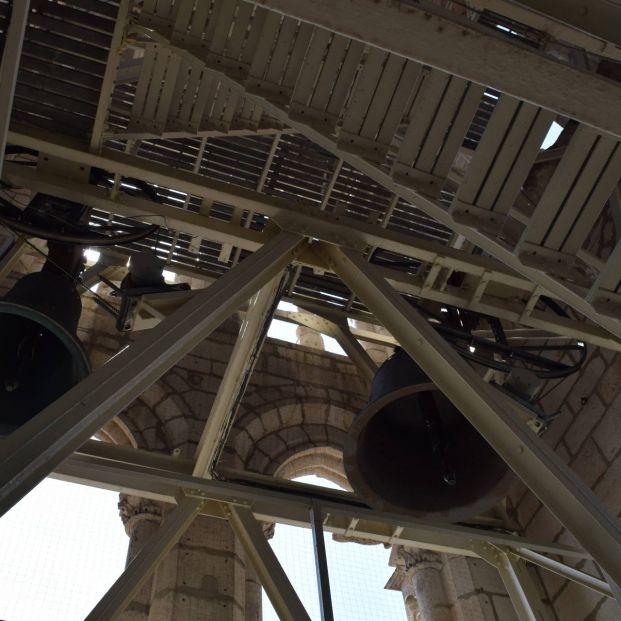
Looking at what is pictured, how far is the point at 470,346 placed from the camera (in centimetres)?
496

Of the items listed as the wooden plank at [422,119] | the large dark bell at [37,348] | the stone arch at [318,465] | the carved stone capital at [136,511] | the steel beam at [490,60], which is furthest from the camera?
the stone arch at [318,465]

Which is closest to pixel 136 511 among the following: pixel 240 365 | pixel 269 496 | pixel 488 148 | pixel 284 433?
pixel 269 496

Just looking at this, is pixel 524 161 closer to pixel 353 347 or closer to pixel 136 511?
pixel 353 347

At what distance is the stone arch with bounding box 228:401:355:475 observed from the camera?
21.3 ft

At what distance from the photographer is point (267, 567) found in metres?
4.34

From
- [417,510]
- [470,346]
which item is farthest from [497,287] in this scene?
[417,510]

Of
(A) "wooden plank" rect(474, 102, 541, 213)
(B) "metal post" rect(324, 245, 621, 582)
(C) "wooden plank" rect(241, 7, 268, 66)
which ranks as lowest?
(B) "metal post" rect(324, 245, 621, 582)

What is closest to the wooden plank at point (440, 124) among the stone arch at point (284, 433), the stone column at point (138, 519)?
the stone column at point (138, 519)

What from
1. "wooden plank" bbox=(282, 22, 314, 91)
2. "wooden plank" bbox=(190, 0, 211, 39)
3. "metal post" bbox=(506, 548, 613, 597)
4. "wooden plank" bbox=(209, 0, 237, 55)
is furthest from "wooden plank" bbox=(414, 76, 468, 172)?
"metal post" bbox=(506, 548, 613, 597)

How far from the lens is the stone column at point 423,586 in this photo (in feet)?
19.7

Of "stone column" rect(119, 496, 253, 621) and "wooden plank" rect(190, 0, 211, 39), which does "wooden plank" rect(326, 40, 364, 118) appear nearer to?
"wooden plank" rect(190, 0, 211, 39)

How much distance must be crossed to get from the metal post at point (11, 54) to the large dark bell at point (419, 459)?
7.38ft

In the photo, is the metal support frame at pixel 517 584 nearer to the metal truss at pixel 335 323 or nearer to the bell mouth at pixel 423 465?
the metal truss at pixel 335 323

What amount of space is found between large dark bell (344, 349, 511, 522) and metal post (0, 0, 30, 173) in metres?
2.25
